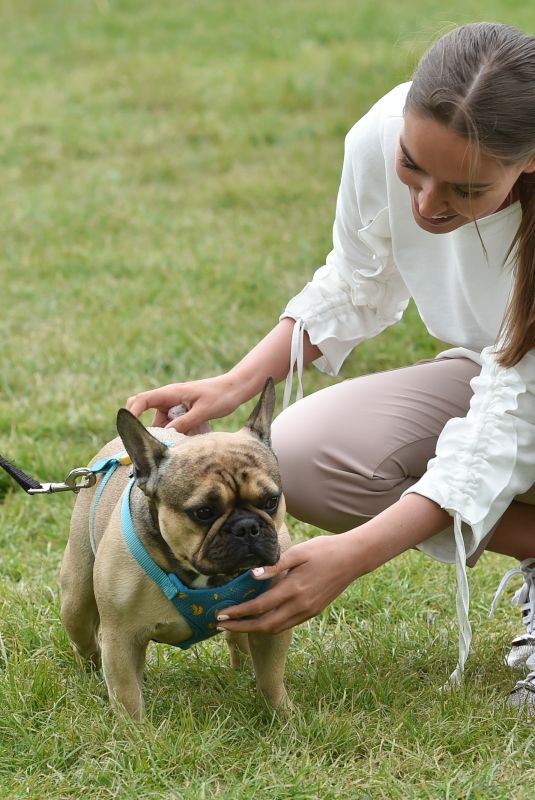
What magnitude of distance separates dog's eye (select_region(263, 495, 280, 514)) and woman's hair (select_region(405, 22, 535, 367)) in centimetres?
68

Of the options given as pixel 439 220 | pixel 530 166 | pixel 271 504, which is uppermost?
pixel 530 166

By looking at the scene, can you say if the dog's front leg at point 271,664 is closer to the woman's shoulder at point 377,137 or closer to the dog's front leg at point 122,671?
the dog's front leg at point 122,671

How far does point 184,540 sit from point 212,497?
0.14m

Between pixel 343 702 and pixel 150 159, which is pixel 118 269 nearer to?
pixel 150 159

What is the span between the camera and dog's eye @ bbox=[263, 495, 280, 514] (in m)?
2.81

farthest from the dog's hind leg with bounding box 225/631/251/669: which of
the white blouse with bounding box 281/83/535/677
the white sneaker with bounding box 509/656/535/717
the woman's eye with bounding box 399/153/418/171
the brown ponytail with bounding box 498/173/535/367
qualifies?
the woman's eye with bounding box 399/153/418/171

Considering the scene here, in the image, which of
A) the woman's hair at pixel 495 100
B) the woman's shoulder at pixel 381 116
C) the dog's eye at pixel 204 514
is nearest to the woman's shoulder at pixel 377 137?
the woman's shoulder at pixel 381 116

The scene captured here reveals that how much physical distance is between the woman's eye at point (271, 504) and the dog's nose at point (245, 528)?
12cm

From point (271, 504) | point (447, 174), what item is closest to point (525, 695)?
point (271, 504)

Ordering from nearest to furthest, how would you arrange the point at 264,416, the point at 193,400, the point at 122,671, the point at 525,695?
1. the point at 122,671
2. the point at 264,416
3. the point at 525,695
4. the point at 193,400

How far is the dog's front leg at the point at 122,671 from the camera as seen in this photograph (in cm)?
291

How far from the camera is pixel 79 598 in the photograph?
10.7 ft

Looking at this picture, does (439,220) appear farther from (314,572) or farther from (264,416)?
(314,572)

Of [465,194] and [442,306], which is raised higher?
[465,194]
